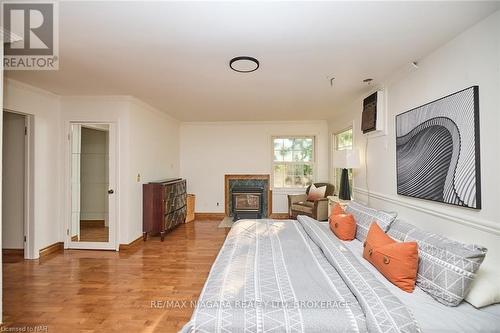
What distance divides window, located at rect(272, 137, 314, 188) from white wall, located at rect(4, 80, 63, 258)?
4.27 metres

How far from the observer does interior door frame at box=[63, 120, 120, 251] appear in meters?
3.68

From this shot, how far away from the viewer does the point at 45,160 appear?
3.53 m

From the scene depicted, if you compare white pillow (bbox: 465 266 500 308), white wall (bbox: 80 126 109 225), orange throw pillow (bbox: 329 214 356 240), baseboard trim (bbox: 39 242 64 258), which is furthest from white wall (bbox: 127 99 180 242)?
white pillow (bbox: 465 266 500 308)

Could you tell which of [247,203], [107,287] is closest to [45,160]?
[107,287]

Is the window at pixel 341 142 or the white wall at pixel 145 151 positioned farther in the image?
the window at pixel 341 142

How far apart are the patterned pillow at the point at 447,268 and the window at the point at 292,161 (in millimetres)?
4236

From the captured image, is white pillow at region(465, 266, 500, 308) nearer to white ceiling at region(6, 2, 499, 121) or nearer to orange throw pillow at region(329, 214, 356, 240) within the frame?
orange throw pillow at region(329, 214, 356, 240)

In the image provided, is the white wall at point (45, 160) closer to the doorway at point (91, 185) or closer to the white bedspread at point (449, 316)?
the doorway at point (91, 185)

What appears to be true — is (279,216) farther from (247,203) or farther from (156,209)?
(156,209)

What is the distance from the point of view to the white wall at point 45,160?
3.27m

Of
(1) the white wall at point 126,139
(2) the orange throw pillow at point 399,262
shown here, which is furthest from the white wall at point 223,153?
(2) the orange throw pillow at point 399,262

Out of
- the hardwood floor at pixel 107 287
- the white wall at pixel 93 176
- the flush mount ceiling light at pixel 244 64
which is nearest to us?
the hardwood floor at pixel 107 287

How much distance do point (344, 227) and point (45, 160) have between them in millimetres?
4218

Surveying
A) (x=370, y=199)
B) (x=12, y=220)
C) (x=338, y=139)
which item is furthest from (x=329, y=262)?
(x=12, y=220)
